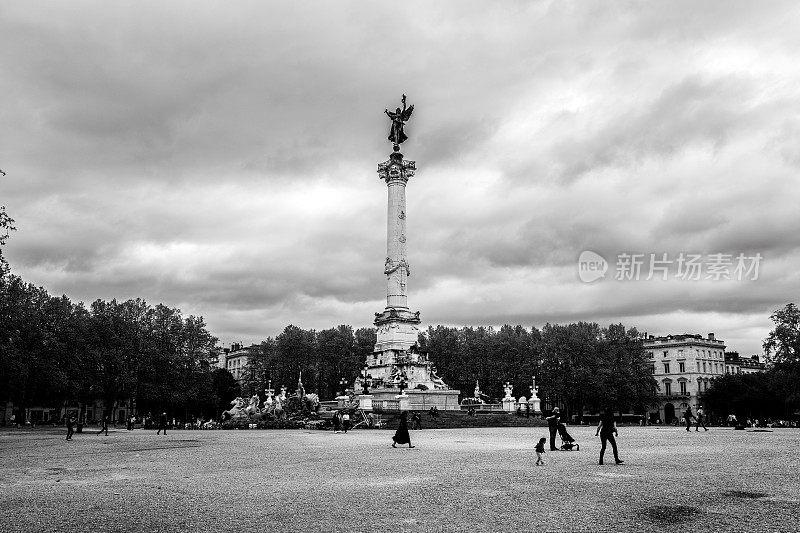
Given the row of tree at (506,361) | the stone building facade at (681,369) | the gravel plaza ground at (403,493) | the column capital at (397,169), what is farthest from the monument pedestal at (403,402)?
the stone building facade at (681,369)

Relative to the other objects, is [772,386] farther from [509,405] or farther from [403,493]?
[403,493]

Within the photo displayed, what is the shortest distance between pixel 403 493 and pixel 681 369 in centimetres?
11906

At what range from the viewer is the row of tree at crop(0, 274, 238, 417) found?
61812 millimetres

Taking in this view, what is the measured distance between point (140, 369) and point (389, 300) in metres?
27.5

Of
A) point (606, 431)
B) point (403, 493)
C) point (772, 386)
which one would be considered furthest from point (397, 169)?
point (403, 493)

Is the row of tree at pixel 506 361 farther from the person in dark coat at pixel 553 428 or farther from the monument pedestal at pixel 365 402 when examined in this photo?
the person in dark coat at pixel 553 428

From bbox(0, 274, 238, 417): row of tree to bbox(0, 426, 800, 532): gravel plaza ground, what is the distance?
4181 centimetres

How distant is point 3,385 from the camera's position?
58844 mm

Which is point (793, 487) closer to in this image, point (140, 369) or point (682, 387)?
point (140, 369)

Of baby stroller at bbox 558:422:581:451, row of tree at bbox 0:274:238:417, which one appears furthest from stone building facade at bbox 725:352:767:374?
baby stroller at bbox 558:422:581:451

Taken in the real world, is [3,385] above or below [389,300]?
below

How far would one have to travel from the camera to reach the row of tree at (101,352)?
61.8 meters

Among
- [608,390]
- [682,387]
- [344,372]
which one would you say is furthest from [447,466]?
[682,387]

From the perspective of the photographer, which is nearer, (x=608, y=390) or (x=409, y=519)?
(x=409, y=519)
